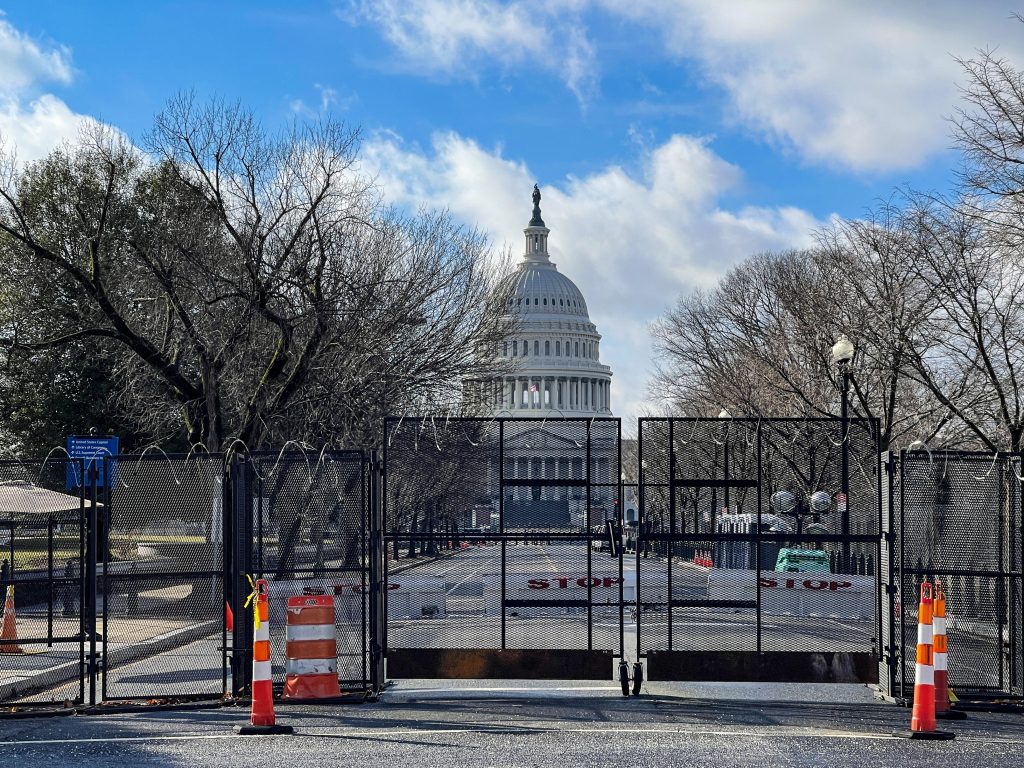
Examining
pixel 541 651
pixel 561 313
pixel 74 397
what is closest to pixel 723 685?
pixel 541 651

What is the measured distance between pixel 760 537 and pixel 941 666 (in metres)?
2.21

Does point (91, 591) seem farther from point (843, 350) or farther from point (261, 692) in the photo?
point (843, 350)

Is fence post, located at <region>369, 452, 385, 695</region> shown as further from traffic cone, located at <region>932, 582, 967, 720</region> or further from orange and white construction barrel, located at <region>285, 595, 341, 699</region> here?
traffic cone, located at <region>932, 582, 967, 720</region>

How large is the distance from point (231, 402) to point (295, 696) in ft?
65.6

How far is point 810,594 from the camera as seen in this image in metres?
21.1

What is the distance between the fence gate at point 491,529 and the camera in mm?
14211

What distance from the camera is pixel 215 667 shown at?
16531mm

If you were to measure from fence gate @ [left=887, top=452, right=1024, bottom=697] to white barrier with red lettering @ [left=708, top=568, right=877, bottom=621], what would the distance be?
4.68 meters

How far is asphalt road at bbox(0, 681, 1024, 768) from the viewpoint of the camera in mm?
10180

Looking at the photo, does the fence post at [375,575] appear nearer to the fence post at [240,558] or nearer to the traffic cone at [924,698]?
the fence post at [240,558]

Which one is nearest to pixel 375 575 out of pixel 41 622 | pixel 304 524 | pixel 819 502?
pixel 304 524

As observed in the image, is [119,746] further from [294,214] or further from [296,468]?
[294,214]

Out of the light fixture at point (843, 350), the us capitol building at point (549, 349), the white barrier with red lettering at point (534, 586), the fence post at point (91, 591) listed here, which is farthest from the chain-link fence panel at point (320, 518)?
the us capitol building at point (549, 349)

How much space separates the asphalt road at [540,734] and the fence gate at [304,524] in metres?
0.82
